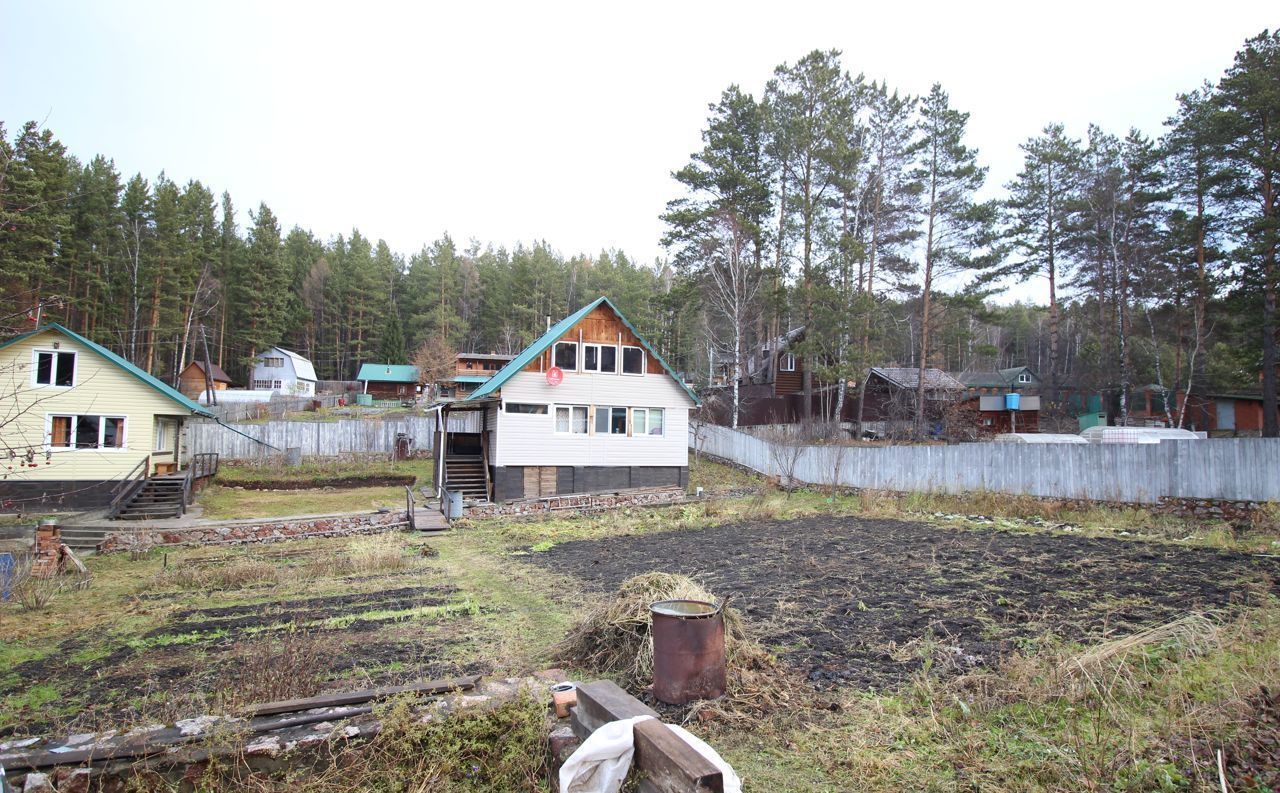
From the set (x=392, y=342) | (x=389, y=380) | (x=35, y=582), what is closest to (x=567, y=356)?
(x=35, y=582)

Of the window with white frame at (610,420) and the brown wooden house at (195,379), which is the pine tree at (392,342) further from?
the window with white frame at (610,420)

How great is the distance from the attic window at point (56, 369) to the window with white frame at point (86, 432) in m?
1.20

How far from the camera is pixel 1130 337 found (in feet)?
112

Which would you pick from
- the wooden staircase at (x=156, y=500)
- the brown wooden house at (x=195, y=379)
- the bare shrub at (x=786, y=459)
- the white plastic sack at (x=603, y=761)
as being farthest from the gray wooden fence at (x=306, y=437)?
the white plastic sack at (x=603, y=761)

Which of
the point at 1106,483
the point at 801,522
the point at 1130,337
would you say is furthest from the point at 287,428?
the point at 1130,337

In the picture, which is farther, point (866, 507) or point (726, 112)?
point (726, 112)

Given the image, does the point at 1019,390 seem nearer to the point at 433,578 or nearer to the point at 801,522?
the point at 801,522

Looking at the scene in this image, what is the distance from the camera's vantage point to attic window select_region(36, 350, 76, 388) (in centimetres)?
2133

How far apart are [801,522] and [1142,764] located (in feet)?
44.6

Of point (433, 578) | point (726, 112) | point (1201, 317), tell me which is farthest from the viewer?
point (726, 112)

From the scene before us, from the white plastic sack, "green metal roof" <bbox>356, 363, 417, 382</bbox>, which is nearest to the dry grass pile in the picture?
the white plastic sack

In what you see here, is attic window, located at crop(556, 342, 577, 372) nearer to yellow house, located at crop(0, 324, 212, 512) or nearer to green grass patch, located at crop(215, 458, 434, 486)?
green grass patch, located at crop(215, 458, 434, 486)

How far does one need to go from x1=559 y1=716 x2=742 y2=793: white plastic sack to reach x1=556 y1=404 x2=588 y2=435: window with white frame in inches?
799

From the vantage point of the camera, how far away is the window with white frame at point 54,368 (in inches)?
839
